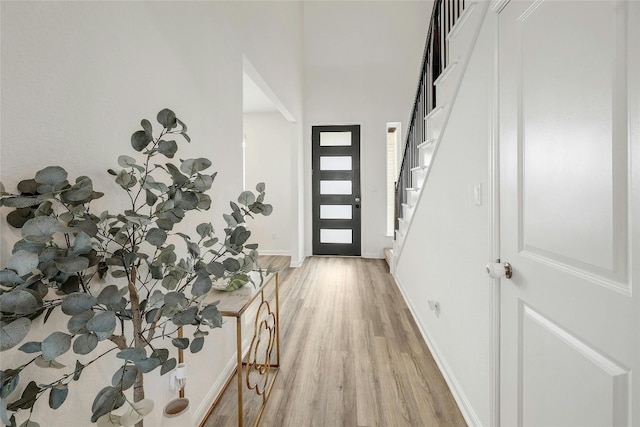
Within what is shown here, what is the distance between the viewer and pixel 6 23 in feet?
2.30

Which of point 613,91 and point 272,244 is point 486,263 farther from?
point 272,244

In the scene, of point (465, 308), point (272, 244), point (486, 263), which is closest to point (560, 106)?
point (486, 263)

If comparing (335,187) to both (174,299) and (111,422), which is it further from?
(111,422)

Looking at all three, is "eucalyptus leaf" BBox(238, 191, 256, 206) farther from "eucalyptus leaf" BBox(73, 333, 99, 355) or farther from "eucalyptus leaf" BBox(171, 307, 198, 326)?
"eucalyptus leaf" BBox(73, 333, 99, 355)

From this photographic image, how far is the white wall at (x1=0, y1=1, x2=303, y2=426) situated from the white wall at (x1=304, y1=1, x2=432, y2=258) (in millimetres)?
3558

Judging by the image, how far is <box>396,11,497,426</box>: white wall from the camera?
136 centimetres

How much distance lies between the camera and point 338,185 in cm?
556

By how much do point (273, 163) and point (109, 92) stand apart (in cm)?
475

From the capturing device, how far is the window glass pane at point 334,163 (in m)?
5.54

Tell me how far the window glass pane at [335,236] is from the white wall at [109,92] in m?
3.64

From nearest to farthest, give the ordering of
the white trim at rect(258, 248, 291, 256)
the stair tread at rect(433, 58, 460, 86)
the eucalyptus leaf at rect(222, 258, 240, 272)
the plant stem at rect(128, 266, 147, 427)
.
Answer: the plant stem at rect(128, 266, 147, 427) < the eucalyptus leaf at rect(222, 258, 240, 272) < the stair tread at rect(433, 58, 460, 86) < the white trim at rect(258, 248, 291, 256)

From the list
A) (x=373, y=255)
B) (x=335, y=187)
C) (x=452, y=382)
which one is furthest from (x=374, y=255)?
(x=452, y=382)

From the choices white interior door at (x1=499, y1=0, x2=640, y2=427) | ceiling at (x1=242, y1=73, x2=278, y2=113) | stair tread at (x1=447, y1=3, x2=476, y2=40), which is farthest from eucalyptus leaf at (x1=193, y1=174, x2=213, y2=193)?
ceiling at (x1=242, y1=73, x2=278, y2=113)

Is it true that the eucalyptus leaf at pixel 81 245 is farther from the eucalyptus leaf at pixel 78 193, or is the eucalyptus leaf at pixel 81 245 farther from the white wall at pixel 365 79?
the white wall at pixel 365 79
